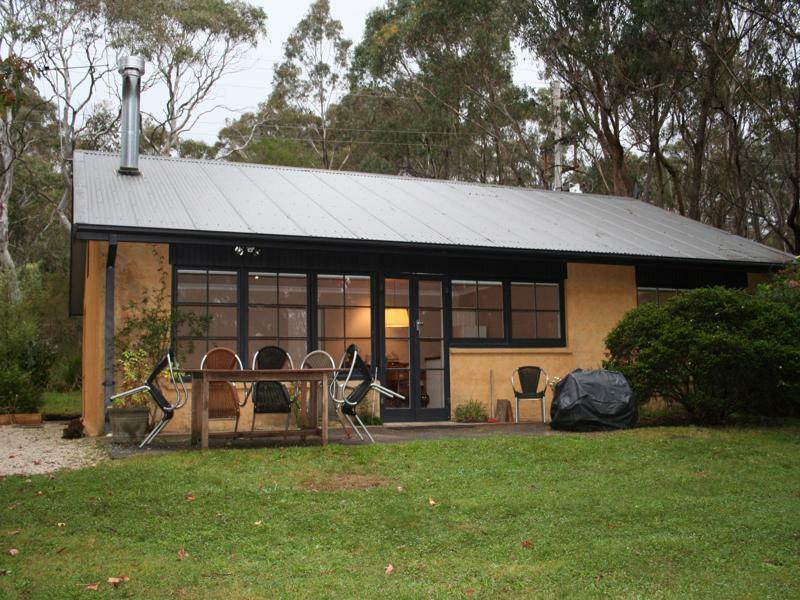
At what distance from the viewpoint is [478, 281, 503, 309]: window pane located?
1134cm

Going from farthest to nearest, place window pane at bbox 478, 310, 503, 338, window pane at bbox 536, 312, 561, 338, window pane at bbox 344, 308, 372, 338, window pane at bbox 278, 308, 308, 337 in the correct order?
window pane at bbox 536, 312, 561, 338 → window pane at bbox 478, 310, 503, 338 → window pane at bbox 344, 308, 372, 338 → window pane at bbox 278, 308, 308, 337

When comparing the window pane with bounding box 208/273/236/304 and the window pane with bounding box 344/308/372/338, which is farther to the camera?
the window pane with bounding box 344/308/372/338

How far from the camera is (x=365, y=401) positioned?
10.5 meters

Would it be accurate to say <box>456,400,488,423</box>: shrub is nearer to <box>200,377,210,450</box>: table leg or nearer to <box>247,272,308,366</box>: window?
<box>247,272,308,366</box>: window

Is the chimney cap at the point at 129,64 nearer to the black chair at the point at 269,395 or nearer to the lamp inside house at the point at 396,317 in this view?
the lamp inside house at the point at 396,317

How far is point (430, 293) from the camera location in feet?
36.3

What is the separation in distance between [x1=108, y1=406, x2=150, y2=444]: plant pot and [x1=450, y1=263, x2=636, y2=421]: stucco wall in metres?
4.19

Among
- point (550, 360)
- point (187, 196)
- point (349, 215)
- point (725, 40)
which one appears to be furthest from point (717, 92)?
point (187, 196)

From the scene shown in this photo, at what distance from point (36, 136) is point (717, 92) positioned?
19.1 metres

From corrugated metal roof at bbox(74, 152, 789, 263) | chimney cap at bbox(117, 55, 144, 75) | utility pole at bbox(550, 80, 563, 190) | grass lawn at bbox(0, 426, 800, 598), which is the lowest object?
grass lawn at bbox(0, 426, 800, 598)

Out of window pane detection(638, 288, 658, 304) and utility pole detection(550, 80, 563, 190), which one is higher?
utility pole detection(550, 80, 563, 190)

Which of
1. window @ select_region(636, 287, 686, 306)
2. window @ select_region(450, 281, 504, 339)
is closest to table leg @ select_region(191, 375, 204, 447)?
window @ select_region(450, 281, 504, 339)

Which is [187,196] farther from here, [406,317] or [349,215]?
[406,317]

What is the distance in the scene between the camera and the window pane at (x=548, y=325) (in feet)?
38.1
